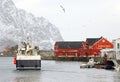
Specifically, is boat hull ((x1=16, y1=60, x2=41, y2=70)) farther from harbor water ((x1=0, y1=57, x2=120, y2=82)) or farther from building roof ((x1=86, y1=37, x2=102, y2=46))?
building roof ((x1=86, y1=37, x2=102, y2=46))

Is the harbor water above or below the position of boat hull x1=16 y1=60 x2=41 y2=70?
below

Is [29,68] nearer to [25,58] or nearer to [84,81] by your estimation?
[25,58]

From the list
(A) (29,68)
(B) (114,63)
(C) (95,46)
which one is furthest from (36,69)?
(C) (95,46)

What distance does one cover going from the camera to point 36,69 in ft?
288

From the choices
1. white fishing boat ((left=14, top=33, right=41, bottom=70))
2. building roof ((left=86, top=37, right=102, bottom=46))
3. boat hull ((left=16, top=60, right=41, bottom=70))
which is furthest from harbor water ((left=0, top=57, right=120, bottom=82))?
building roof ((left=86, top=37, right=102, bottom=46))

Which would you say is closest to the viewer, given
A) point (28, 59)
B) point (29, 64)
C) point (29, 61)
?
point (28, 59)

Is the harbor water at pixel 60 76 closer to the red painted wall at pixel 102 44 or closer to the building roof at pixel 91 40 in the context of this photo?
the red painted wall at pixel 102 44

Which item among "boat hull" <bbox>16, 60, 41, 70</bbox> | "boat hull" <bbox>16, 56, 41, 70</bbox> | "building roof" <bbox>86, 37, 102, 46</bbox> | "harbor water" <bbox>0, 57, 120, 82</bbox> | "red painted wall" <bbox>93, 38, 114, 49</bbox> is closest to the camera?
"harbor water" <bbox>0, 57, 120, 82</bbox>

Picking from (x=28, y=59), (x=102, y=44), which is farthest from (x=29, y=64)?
(x=102, y=44)

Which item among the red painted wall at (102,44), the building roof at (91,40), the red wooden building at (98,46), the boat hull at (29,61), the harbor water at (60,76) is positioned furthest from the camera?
the building roof at (91,40)

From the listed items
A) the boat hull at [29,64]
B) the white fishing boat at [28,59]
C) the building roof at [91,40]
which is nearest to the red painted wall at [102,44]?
the building roof at [91,40]

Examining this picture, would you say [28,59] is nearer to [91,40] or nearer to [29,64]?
[29,64]

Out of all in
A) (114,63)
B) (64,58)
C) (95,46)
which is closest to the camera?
(114,63)

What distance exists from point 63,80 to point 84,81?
9.84ft
